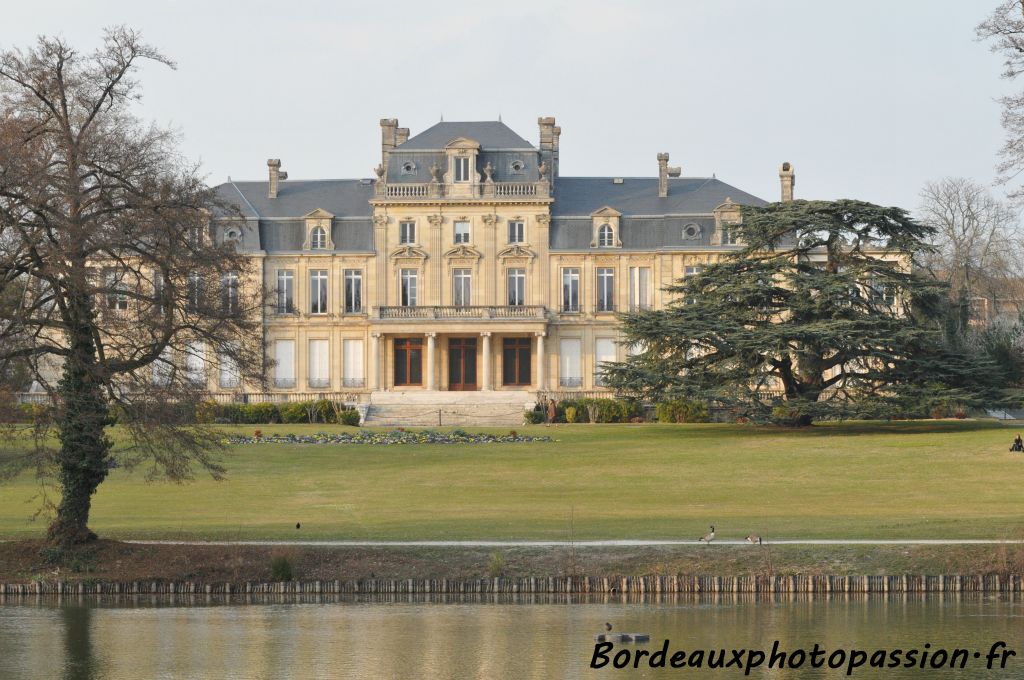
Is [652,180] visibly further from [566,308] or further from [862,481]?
[862,481]

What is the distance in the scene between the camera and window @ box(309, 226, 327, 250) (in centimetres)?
6244

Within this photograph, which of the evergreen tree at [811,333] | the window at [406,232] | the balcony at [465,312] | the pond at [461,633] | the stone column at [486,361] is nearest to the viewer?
the pond at [461,633]

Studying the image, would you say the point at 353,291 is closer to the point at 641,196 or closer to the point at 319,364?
the point at 319,364

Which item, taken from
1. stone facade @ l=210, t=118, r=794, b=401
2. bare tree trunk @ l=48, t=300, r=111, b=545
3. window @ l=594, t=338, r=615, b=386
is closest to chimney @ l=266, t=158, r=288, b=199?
stone facade @ l=210, t=118, r=794, b=401

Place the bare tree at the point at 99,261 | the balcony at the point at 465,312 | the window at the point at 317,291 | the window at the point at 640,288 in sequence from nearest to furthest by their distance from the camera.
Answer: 1. the bare tree at the point at 99,261
2. the balcony at the point at 465,312
3. the window at the point at 640,288
4. the window at the point at 317,291

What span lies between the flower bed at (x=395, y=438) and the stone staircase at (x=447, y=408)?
6.98 meters

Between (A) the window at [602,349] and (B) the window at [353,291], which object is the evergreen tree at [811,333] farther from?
(B) the window at [353,291]

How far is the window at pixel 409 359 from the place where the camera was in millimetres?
61625

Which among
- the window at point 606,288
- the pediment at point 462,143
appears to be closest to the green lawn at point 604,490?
the window at point 606,288

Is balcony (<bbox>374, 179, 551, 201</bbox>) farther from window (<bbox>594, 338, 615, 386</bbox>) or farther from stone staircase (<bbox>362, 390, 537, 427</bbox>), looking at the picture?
stone staircase (<bbox>362, 390, 537, 427</bbox>)

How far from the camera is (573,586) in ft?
76.4

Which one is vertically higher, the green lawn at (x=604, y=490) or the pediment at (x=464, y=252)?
the pediment at (x=464, y=252)

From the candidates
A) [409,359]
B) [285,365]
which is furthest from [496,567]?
[285,365]

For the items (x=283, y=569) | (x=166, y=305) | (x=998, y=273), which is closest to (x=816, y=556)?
(x=283, y=569)
